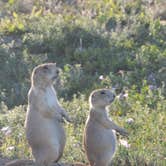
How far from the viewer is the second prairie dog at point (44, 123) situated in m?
7.95

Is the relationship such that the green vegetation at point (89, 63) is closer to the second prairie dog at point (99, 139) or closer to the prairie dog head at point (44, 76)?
the second prairie dog at point (99, 139)

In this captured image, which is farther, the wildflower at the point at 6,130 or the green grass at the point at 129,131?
the wildflower at the point at 6,130

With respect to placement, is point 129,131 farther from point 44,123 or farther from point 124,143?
point 44,123

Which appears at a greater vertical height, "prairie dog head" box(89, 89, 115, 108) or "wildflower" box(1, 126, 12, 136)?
"prairie dog head" box(89, 89, 115, 108)

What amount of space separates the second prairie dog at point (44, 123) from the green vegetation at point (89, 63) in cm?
65

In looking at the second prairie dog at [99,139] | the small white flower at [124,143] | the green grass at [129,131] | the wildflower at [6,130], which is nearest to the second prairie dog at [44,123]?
the second prairie dog at [99,139]

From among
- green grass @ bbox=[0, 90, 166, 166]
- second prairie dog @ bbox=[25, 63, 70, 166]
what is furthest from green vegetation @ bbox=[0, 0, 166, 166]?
second prairie dog @ bbox=[25, 63, 70, 166]

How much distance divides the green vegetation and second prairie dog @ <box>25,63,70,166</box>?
0.65 meters

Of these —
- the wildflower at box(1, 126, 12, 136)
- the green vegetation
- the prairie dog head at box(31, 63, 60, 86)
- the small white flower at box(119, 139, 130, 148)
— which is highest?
the prairie dog head at box(31, 63, 60, 86)

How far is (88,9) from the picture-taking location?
50.8 ft

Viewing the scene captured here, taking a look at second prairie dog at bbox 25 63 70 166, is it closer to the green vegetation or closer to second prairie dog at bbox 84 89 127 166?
second prairie dog at bbox 84 89 127 166

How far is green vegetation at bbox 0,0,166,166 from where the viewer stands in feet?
29.8

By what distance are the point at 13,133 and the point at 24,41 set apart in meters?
4.72

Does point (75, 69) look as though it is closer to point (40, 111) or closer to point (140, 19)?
point (140, 19)
